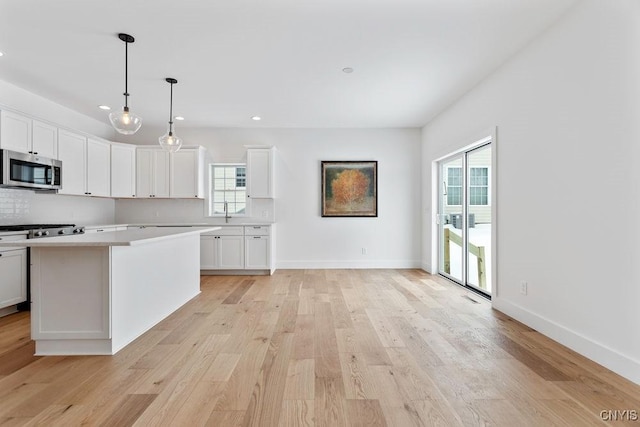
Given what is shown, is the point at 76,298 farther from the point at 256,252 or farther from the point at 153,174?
the point at 153,174

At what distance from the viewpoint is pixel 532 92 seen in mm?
2875

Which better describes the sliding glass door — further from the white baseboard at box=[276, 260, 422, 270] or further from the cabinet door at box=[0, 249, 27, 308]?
the cabinet door at box=[0, 249, 27, 308]

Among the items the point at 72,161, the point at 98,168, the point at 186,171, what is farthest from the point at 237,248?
the point at 72,161

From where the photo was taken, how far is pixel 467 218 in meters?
4.41

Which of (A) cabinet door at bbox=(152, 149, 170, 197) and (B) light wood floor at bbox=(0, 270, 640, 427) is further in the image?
(A) cabinet door at bbox=(152, 149, 170, 197)

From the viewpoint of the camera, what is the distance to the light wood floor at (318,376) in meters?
1.63

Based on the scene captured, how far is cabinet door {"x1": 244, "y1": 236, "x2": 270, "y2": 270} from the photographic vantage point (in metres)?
5.34

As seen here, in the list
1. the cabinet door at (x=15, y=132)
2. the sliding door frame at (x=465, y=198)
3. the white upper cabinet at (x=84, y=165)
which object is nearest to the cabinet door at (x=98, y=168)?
the white upper cabinet at (x=84, y=165)

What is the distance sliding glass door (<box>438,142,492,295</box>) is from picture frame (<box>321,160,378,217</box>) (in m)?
1.22

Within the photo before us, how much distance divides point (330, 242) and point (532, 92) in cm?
389

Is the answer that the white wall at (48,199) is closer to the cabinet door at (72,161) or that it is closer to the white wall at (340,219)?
the cabinet door at (72,161)

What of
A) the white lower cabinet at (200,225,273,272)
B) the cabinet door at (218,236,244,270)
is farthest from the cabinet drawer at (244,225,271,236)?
the cabinet door at (218,236,244,270)

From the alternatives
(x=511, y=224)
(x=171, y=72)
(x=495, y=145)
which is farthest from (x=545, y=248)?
(x=171, y=72)

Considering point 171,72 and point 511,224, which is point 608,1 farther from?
point 171,72
